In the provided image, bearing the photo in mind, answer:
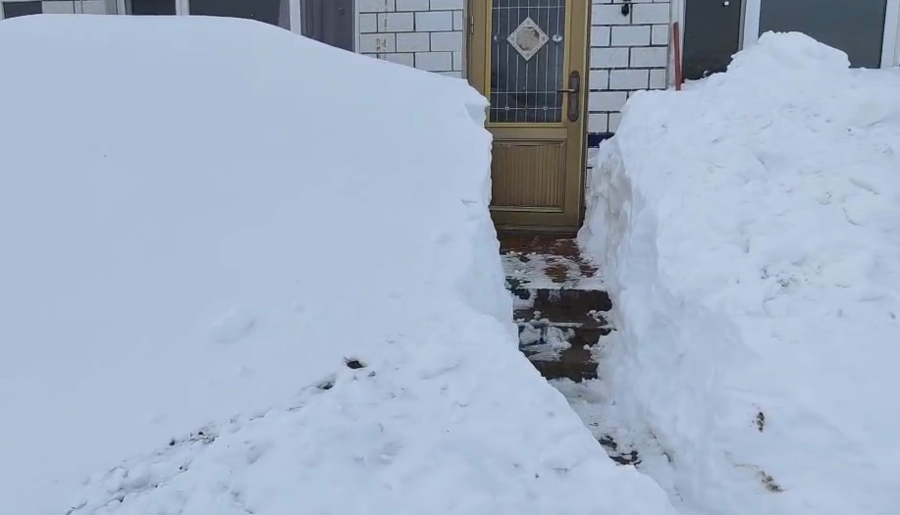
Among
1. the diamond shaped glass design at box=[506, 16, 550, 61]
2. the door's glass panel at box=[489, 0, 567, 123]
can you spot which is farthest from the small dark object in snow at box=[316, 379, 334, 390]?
the diamond shaped glass design at box=[506, 16, 550, 61]

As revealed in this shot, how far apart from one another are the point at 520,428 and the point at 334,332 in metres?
0.70

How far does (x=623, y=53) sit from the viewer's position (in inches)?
220

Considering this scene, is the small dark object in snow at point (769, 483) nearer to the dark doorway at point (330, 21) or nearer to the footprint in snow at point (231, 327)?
the footprint in snow at point (231, 327)

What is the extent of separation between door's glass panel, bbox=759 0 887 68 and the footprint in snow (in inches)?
196

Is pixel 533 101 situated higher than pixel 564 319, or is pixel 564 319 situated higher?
pixel 533 101

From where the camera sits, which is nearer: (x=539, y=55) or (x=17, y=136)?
(x=17, y=136)

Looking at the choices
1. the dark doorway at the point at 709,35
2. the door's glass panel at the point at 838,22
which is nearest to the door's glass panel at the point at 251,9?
the dark doorway at the point at 709,35

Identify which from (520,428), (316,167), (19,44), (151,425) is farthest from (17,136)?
(520,428)

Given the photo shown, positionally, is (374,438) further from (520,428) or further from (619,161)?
(619,161)

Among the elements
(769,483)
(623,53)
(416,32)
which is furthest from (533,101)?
(769,483)

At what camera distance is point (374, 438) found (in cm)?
192

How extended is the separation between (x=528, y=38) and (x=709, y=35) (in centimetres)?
144

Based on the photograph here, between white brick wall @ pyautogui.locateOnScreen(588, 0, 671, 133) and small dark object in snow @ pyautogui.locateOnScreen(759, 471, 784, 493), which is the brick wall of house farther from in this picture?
small dark object in snow @ pyautogui.locateOnScreen(759, 471, 784, 493)

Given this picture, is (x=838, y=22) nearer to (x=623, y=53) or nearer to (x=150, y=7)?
(x=623, y=53)
